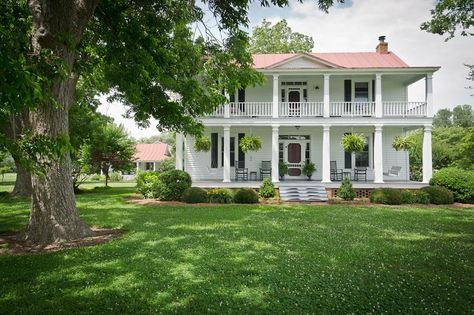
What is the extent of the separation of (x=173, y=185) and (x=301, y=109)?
851 centimetres

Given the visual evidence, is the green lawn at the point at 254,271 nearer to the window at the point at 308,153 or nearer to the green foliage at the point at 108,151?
the window at the point at 308,153

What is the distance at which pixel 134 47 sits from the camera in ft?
27.4

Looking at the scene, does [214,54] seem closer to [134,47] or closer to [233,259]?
[134,47]

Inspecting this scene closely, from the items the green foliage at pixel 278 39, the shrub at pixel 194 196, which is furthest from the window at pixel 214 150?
the green foliage at pixel 278 39

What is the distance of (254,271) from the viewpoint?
5.39m

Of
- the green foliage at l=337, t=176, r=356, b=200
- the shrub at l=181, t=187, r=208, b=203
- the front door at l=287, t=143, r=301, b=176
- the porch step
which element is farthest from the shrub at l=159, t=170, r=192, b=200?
the green foliage at l=337, t=176, r=356, b=200

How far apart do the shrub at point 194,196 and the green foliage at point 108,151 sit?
30.9ft

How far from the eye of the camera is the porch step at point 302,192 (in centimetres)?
1593

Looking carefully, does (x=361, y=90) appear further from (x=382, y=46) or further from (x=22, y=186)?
(x=22, y=186)

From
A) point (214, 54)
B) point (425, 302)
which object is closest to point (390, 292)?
point (425, 302)

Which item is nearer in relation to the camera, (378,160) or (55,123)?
(55,123)

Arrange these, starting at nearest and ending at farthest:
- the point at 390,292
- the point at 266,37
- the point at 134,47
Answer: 1. the point at 390,292
2. the point at 134,47
3. the point at 266,37

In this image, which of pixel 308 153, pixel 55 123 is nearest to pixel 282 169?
pixel 308 153

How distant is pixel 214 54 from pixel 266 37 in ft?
90.1
